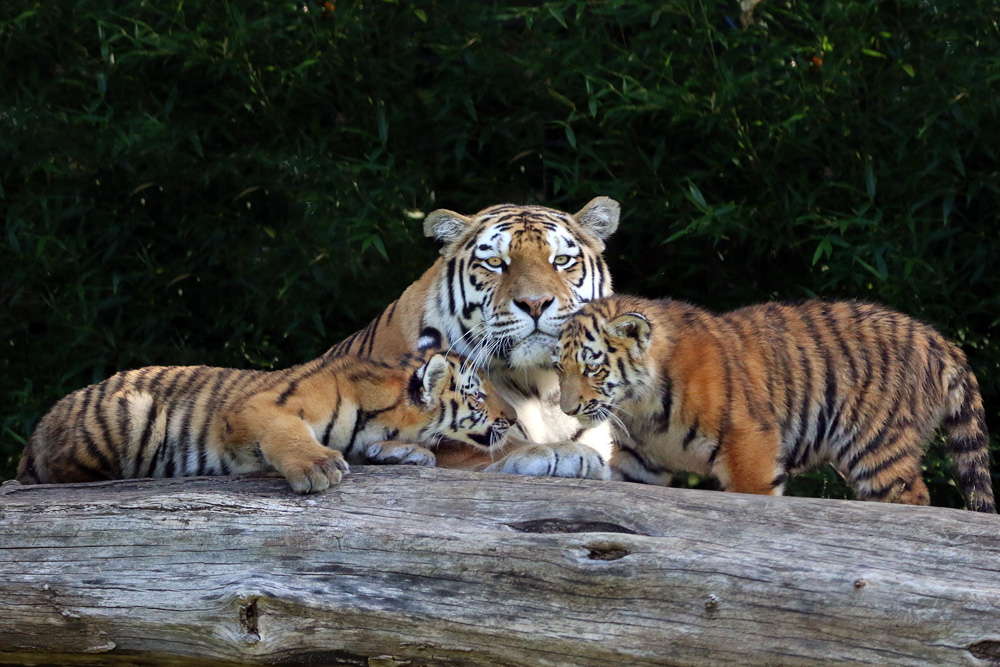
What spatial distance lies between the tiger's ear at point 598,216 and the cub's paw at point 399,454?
1.03 m

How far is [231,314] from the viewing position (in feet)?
16.1

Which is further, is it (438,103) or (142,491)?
(438,103)

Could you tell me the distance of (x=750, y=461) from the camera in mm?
2984

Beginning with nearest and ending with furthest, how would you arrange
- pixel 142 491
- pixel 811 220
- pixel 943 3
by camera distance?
pixel 142 491, pixel 943 3, pixel 811 220

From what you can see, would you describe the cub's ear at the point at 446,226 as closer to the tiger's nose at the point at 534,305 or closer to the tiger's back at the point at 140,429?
the tiger's nose at the point at 534,305

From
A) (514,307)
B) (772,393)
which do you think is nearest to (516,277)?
(514,307)

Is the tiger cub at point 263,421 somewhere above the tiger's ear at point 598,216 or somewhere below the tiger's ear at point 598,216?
below

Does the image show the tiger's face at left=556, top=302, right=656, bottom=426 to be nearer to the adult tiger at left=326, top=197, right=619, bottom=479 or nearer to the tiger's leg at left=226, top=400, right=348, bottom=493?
the adult tiger at left=326, top=197, right=619, bottom=479

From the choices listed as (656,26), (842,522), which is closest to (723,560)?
(842,522)

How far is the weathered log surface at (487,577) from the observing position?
7.20ft

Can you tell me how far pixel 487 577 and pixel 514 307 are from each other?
1.03m

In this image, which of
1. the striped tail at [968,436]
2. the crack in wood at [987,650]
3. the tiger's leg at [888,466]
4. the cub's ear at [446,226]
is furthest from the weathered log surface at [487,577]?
the cub's ear at [446,226]

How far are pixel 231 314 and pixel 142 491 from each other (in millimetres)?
2197

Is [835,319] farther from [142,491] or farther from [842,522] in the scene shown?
[142,491]
